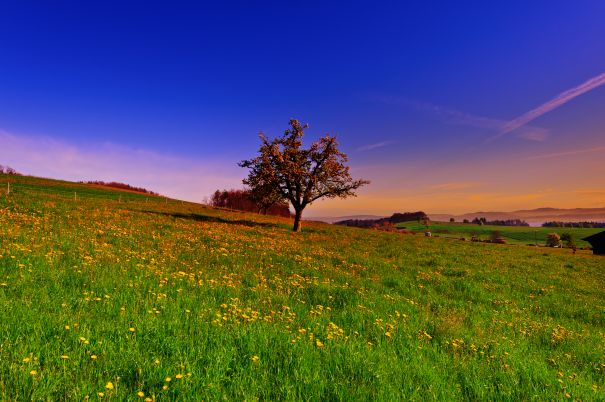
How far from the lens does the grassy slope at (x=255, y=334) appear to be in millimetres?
4254

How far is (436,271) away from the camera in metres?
17.7

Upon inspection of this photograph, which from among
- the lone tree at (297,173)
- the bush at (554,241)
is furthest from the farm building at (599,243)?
the lone tree at (297,173)

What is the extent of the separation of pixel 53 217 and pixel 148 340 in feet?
59.3

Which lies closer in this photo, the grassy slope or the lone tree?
the grassy slope

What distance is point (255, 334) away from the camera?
5.79 m

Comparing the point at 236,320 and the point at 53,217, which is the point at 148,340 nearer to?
the point at 236,320

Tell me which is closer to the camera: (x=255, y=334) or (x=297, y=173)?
(x=255, y=334)

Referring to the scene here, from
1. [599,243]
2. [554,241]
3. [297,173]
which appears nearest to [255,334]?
[297,173]

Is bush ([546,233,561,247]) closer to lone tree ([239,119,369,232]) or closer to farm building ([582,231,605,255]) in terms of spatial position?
farm building ([582,231,605,255])

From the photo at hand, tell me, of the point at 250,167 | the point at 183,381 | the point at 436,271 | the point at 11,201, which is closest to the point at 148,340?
the point at 183,381

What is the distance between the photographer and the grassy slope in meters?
4.25

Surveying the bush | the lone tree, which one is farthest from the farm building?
the lone tree

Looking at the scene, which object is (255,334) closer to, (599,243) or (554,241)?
(599,243)

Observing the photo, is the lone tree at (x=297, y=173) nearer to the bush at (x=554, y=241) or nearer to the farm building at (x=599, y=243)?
the farm building at (x=599, y=243)
